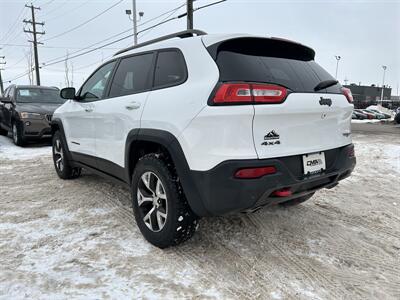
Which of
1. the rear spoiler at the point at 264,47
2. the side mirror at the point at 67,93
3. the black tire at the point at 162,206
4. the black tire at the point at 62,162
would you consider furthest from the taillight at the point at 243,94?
the black tire at the point at 62,162

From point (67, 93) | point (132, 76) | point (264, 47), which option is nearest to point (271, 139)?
point (264, 47)

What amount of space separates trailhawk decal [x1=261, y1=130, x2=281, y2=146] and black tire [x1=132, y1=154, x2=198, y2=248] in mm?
793

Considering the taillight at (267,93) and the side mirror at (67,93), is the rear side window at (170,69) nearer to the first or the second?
the taillight at (267,93)

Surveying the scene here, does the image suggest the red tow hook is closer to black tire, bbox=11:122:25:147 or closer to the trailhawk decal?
the trailhawk decal

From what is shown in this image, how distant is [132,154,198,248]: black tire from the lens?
2.66 metres

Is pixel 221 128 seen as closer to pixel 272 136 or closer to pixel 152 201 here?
pixel 272 136

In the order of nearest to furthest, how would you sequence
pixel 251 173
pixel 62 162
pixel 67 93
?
1. pixel 251 173
2. pixel 67 93
3. pixel 62 162

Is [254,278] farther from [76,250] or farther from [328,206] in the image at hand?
[328,206]

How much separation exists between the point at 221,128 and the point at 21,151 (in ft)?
23.4

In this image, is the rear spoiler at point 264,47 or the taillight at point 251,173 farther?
the rear spoiler at point 264,47

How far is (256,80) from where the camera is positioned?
7.86ft

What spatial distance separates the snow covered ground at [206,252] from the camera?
2355 mm

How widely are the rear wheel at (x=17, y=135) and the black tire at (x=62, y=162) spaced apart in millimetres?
3590

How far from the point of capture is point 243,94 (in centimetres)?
231
